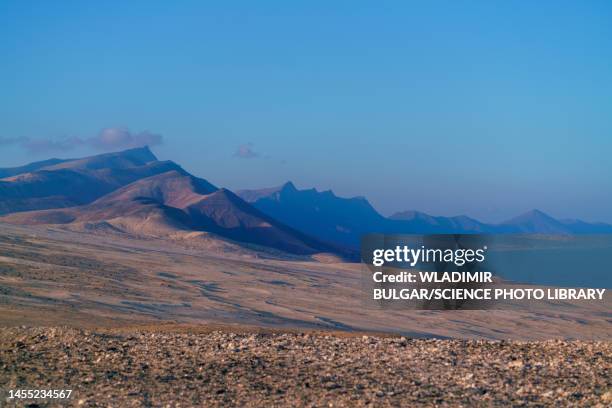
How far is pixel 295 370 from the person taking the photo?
321 inches

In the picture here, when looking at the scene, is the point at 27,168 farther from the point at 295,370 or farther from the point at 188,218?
the point at 295,370

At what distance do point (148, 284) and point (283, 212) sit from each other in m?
85.4

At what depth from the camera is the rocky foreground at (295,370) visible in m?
7.04

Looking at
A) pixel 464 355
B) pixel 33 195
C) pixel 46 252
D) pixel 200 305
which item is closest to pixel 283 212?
pixel 33 195

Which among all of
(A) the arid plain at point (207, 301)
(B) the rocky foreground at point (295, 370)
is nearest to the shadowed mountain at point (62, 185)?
(A) the arid plain at point (207, 301)

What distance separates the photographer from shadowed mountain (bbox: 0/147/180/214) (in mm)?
77188

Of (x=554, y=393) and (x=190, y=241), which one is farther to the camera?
(x=190, y=241)

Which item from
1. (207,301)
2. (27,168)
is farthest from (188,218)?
(27,168)

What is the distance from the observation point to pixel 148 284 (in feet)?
82.6

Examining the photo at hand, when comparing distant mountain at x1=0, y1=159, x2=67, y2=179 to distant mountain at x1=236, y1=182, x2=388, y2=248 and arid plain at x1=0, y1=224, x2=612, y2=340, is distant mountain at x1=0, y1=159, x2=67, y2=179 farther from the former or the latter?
arid plain at x1=0, y1=224, x2=612, y2=340

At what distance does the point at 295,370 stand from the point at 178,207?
71.0 metres

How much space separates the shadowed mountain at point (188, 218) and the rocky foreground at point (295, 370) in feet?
150

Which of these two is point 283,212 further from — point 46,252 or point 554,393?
point 554,393

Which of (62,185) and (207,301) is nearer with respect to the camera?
(207,301)
